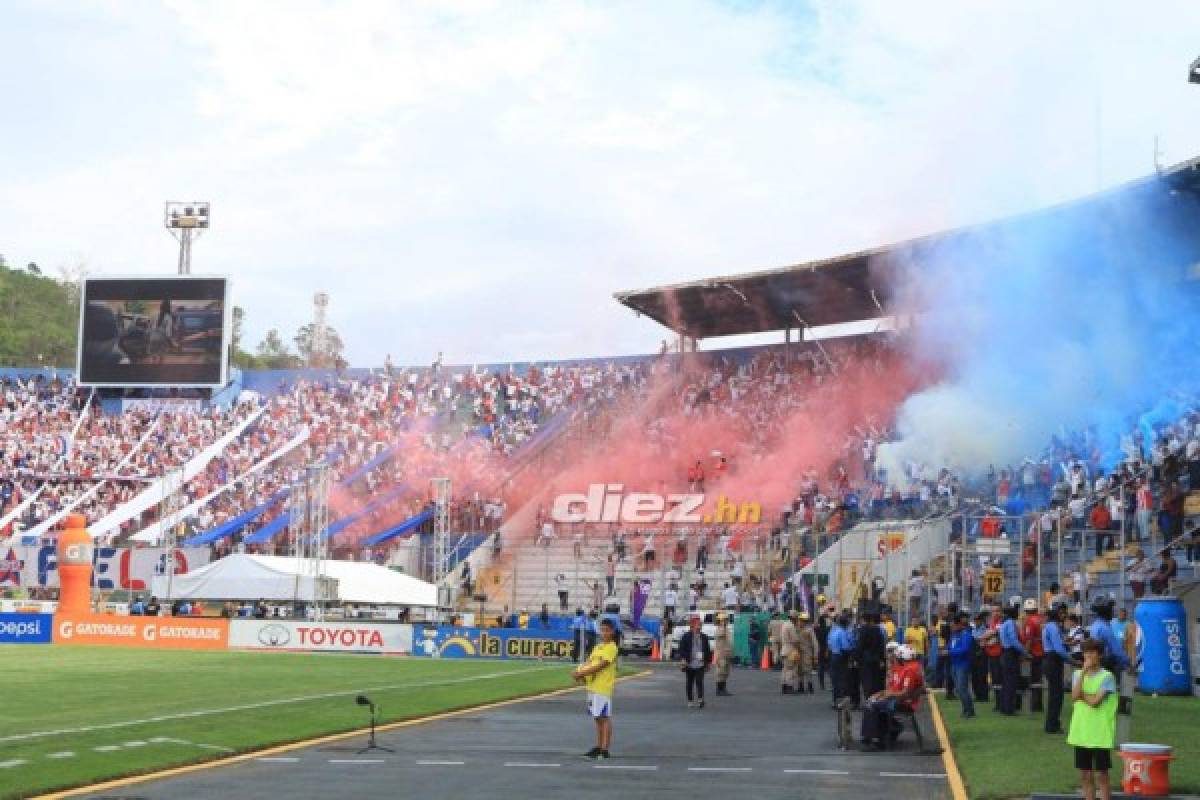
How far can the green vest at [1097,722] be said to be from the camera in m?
12.2

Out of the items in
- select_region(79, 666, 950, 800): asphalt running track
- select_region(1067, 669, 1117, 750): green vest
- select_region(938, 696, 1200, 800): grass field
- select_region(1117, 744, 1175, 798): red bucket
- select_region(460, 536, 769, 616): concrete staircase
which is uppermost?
select_region(460, 536, 769, 616): concrete staircase

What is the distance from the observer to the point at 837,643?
74.0 ft

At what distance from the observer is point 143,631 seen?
48.2 m

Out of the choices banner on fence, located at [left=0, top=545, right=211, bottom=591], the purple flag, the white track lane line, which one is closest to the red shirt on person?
the white track lane line

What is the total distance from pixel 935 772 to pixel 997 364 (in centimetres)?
3518

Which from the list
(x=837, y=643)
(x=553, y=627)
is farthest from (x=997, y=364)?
(x=837, y=643)

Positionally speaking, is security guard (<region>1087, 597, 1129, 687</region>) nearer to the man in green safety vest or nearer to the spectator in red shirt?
the man in green safety vest

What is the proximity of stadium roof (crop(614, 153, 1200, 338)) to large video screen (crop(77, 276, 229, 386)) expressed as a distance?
910 inches

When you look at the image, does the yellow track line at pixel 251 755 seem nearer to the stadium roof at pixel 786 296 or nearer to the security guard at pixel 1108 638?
the security guard at pixel 1108 638

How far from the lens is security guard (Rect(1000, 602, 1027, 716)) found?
70.0 feet

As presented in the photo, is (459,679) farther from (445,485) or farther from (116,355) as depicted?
(116,355)

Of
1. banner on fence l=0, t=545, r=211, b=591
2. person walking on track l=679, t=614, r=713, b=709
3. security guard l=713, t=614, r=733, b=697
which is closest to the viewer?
person walking on track l=679, t=614, r=713, b=709

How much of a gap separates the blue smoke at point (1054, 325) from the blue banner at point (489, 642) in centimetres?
1407

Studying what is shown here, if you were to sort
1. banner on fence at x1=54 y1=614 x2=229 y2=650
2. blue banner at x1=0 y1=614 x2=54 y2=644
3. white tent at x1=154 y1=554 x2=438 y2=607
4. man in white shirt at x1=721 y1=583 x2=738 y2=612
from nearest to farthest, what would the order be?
man in white shirt at x1=721 y1=583 x2=738 y2=612, white tent at x1=154 y1=554 x2=438 y2=607, blue banner at x1=0 y1=614 x2=54 y2=644, banner on fence at x1=54 y1=614 x2=229 y2=650
